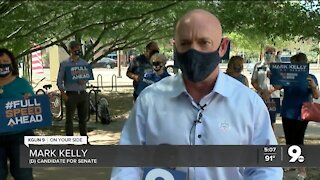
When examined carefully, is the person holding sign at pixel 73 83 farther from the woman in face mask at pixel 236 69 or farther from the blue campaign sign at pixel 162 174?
the blue campaign sign at pixel 162 174

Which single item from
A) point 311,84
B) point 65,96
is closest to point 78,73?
point 65,96

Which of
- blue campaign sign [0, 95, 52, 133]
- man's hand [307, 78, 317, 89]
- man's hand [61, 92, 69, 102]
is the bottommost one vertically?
man's hand [61, 92, 69, 102]

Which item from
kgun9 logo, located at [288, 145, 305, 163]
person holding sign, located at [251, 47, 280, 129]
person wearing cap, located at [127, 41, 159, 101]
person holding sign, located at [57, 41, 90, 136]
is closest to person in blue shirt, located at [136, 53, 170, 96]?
person wearing cap, located at [127, 41, 159, 101]

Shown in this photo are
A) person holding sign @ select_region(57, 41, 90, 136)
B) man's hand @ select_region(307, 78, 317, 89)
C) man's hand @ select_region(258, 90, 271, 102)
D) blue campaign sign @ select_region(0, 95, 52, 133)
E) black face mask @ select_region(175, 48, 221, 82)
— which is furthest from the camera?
person holding sign @ select_region(57, 41, 90, 136)

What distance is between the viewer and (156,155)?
1.91 meters

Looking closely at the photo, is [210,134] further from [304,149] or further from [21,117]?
[21,117]

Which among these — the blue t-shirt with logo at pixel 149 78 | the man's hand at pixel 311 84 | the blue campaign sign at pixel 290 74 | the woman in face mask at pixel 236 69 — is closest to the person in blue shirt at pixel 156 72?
the blue t-shirt with logo at pixel 149 78

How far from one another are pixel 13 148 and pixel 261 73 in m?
4.37

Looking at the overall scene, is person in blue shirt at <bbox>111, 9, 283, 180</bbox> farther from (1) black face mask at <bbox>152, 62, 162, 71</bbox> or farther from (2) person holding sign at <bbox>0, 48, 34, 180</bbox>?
(1) black face mask at <bbox>152, 62, 162, 71</bbox>

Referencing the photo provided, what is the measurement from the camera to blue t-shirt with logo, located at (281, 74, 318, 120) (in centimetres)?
580

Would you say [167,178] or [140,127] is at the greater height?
[140,127]

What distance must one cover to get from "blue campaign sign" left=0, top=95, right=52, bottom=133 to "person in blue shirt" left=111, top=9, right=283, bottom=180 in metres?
2.30

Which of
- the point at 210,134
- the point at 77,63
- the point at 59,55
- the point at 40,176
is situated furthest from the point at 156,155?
the point at 59,55

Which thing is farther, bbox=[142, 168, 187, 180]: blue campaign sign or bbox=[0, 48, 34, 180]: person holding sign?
bbox=[0, 48, 34, 180]: person holding sign
